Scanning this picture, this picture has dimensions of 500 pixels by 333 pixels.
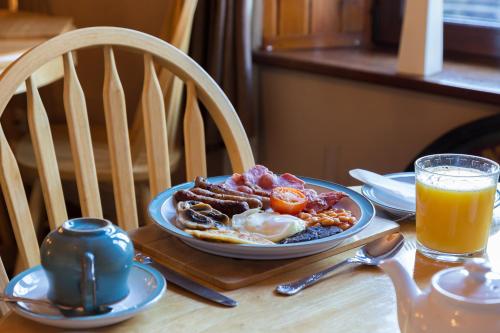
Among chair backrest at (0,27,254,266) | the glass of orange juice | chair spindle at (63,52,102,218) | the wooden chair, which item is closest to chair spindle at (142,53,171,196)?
chair backrest at (0,27,254,266)

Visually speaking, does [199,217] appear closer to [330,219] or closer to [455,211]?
[330,219]

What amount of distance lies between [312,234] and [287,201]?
8 centimetres

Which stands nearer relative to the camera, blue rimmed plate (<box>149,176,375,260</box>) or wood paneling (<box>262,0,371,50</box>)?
blue rimmed plate (<box>149,176,375,260</box>)

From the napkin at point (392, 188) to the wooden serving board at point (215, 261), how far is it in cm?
10

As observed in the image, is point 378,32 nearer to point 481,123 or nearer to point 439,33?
point 439,33

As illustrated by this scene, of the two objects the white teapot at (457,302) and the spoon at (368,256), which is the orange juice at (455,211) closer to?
the spoon at (368,256)

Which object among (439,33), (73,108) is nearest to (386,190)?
(73,108)

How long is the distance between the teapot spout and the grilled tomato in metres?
0.29

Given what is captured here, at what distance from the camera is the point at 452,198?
2.87 ft

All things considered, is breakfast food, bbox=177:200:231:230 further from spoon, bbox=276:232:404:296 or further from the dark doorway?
the dark doorway

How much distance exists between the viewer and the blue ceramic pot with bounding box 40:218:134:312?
0.71 m

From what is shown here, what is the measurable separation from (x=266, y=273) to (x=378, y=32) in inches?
61.7

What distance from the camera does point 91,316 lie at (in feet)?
2.34

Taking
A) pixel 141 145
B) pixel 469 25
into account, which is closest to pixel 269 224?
pixel 141 145
